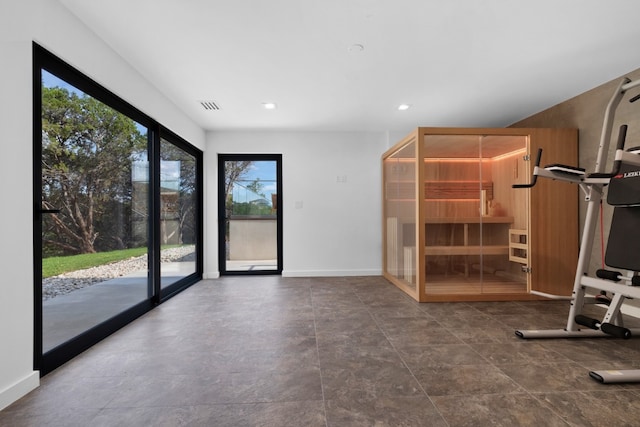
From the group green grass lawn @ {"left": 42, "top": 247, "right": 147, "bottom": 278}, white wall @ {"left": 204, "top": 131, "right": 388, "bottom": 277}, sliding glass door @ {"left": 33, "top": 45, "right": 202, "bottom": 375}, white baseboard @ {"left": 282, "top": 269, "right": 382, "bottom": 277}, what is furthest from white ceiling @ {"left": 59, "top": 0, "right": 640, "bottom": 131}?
white baseboard @ {"left": 282, "top": 269, "right": 382, "bottom": 277}

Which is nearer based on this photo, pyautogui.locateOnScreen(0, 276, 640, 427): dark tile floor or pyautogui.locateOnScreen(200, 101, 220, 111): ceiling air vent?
pyautogui.locateOnScreen(0, 276, 640, 427): dark tile floor

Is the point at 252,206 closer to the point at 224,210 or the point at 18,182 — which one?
the point at 224,210

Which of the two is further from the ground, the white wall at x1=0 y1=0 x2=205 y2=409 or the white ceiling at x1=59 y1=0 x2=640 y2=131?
the white ceiling at x1=59 y1=0 x2=640 y2=131

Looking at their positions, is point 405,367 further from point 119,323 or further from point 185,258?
point 185,258

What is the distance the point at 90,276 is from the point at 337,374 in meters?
2.12

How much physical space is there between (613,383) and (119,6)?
12.8 ft

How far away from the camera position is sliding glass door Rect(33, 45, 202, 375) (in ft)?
6.68

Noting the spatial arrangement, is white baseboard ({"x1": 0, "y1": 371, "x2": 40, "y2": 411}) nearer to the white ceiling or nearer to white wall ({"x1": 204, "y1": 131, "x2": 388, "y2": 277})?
the white ceiling

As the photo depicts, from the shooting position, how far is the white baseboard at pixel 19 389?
163 centimetres

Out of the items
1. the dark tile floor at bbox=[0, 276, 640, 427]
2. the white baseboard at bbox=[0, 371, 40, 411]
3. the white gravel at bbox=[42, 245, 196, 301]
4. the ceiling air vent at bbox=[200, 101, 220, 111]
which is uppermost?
the ceiling air vent at bbox=[200, 101, 220, 111]

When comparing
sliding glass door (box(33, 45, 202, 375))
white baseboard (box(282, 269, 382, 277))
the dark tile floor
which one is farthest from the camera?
white baseboard (box(282, 269, 382, 277))

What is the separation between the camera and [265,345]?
2396 millimetres

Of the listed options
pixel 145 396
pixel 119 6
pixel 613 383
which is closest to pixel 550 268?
pixel 613 383

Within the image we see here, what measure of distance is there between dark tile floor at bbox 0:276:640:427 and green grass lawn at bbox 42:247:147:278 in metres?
0.64
